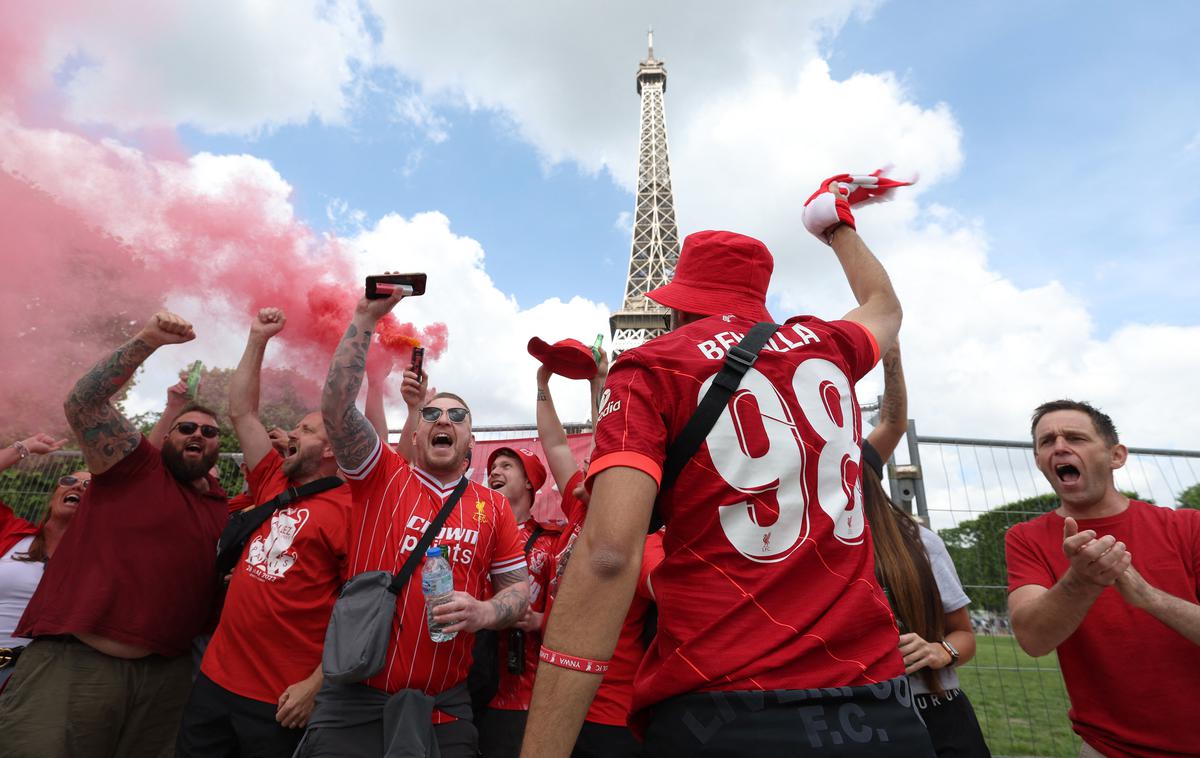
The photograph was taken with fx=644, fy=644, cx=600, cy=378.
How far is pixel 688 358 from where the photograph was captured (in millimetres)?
1717

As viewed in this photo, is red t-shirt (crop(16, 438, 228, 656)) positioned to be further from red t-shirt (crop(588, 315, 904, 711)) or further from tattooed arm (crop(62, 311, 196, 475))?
red t-shirt (crop(588, 315, 904, 711))

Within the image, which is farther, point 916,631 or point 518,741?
point 518,741

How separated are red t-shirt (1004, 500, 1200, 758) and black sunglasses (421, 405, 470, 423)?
313 centimetres

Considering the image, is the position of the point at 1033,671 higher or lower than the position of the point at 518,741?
higher

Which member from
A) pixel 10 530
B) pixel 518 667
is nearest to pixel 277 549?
pixel 518 667

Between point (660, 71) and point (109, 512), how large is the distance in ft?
219

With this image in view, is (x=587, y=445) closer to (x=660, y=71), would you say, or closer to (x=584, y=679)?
(x=584, y=679)

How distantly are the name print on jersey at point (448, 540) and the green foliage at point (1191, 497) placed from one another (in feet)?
21.3

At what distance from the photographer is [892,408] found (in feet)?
12.8

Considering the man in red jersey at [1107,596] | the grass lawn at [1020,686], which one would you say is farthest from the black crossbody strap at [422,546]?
the grass lawn at [1020,686]

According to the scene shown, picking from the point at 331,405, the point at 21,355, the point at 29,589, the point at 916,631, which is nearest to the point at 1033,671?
the point at 916,631

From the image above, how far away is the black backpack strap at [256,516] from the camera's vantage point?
396 cm

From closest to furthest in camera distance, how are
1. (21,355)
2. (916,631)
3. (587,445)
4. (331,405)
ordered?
(916,631)
(331,405)
(21,355)
(587,445)

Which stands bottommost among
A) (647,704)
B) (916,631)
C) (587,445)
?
(647,704)
